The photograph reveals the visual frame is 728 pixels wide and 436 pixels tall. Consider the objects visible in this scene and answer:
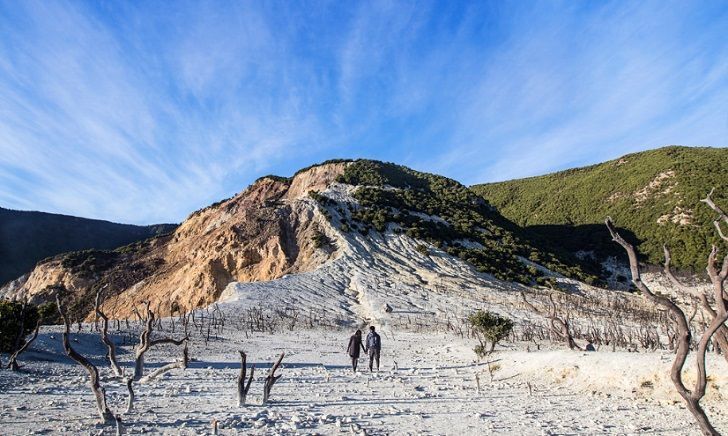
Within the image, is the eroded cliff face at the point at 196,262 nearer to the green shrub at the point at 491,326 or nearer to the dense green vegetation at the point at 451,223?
the dense green vegetation at the point at 451,223

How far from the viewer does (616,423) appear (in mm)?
8695

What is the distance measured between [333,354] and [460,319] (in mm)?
12558

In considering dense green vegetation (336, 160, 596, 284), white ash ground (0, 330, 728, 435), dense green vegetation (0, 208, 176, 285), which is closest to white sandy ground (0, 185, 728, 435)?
white ash ground (0, 330, 728, 435)

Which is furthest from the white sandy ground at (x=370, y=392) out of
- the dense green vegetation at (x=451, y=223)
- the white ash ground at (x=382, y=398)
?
the dense green vegetation at (x=451, y=223)

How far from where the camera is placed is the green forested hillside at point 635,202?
64.6m

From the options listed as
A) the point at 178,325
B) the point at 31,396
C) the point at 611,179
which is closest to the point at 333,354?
the point at 178,325

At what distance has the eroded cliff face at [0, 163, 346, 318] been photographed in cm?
4309

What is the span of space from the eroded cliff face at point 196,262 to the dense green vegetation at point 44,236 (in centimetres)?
2613

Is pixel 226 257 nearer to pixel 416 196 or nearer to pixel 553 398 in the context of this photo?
pixel 416 196

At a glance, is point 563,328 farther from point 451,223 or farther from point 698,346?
point 451,223

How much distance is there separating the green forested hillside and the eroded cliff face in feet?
117

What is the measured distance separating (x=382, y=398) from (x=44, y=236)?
93043mm

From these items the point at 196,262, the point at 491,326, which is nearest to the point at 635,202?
the point at 196,262

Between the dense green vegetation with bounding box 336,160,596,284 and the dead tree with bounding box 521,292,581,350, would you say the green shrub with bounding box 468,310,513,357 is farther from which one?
the dense green vegetation with bounding box 336,160,596,284
